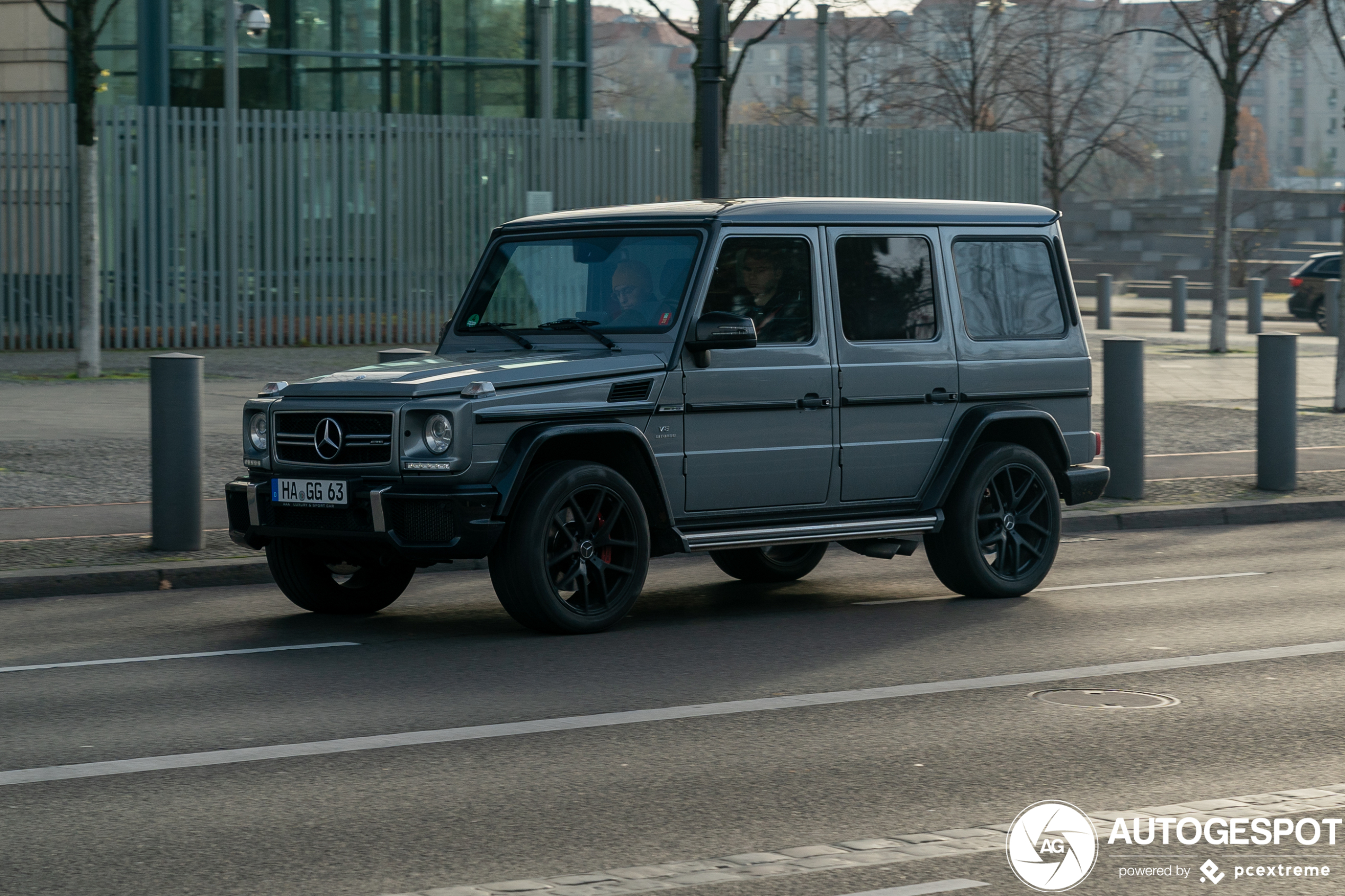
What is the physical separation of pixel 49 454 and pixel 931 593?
7.65 metres

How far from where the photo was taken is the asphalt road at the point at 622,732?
16.3 ft

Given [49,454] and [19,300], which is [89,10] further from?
[49,454]

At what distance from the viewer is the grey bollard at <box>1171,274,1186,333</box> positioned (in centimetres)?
3566

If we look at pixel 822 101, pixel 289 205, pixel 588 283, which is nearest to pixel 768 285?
pixel 588 283

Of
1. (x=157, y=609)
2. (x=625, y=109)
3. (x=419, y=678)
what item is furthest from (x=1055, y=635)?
(x=625, y=109)

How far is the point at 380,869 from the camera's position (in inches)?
188

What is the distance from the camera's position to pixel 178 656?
798 centimetres

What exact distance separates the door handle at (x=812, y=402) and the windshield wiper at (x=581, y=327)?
976mm

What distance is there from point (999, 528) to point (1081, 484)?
2.01 feet

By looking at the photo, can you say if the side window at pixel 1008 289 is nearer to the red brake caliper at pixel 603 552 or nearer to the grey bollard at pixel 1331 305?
the red brake caliper at pixel 603 552

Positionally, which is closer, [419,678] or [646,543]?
[419,678]

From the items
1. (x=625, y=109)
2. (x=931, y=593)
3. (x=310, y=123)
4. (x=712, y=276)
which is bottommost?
(x=931, y=593)

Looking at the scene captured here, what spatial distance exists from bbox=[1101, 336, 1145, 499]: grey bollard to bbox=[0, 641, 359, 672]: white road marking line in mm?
7503

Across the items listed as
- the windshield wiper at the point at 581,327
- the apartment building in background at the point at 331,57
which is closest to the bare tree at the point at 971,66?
the apartment building in background at the point at 331,57
